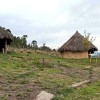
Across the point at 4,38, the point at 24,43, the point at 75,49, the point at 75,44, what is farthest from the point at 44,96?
the point at 24,43

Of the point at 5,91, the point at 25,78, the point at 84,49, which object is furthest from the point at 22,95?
the point at 84,49

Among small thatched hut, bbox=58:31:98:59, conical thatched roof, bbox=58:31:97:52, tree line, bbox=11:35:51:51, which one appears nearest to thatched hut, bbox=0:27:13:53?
conical thatched roof, bbox=58:31:97:52

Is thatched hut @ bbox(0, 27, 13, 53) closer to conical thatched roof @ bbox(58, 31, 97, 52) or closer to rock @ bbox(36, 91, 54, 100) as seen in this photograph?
conical thatched roof @ bbox(58, 31, 97, 52)

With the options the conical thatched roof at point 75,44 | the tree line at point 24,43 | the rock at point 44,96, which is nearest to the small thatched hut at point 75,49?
the conical thatched roof at point 75,44

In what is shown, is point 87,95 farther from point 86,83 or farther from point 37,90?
point 86,83

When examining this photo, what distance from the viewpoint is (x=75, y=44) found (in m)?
43.2

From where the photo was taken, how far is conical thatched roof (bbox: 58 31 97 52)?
139 feet

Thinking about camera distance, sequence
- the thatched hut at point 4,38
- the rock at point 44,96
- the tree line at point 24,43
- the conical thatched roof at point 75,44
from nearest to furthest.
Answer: the rock at point 44,96 → the thatched hut at point 4,38 → the conical thatched roof at point 75,44 → the tree line at point 24,43

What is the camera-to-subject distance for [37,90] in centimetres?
1326

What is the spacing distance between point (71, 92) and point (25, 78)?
11.9 feet

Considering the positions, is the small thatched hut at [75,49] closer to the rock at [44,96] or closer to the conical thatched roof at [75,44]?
the conical thatched roof at [75,44]

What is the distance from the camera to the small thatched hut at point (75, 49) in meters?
42.5

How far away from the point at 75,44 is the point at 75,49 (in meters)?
1.11

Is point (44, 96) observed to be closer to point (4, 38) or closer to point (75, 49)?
point (4, 38)
